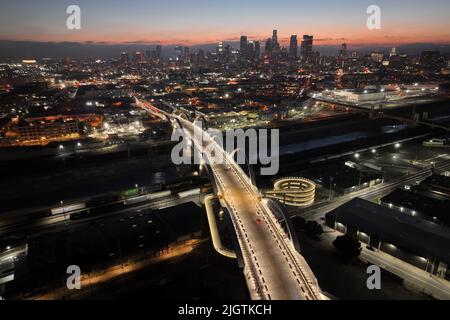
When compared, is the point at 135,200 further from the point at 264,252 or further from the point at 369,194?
the point at 369,194

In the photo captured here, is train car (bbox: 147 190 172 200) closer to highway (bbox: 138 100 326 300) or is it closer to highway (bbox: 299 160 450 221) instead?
highway (bbox: 138 100 326 300)

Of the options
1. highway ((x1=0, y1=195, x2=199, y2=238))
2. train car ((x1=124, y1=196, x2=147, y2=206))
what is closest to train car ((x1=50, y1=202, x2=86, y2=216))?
highway ((x1=0, y1=195, x2=199, y2=238))

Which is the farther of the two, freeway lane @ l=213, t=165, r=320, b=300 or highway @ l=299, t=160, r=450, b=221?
highway @ l=299, t=160, r=450, b=221

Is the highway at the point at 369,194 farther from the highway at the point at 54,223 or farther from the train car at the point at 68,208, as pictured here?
the train car at the point at 68,208

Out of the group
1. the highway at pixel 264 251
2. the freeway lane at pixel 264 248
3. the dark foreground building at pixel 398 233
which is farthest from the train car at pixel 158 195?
the dark foreground building at pixel 398 233

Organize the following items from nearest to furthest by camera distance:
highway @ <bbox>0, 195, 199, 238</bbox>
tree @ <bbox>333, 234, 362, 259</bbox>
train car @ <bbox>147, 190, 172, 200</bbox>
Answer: tree @ <bbox>333, 234, 362, 259</bbox> < highway @ <bbox>0, 195, 199, 238</bbox> < train car @ <bbox>147, 190, 172, 200</bbox>
